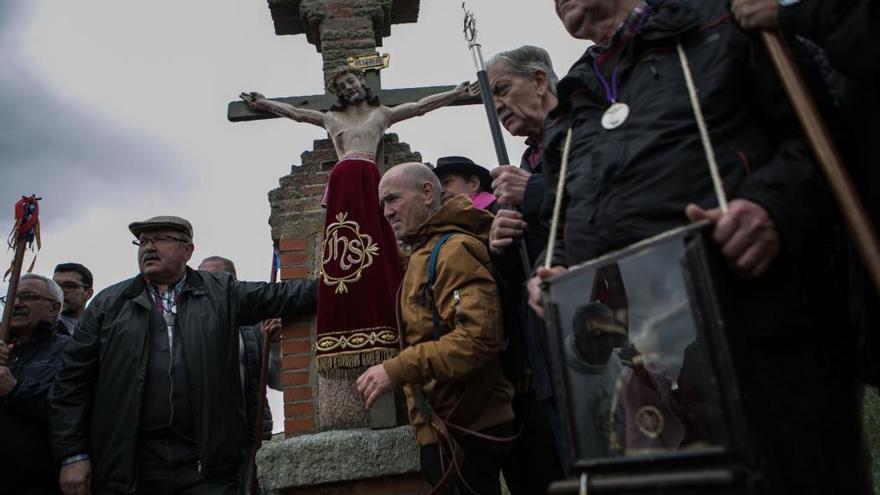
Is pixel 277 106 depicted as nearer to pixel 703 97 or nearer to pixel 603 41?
pixel 603 41

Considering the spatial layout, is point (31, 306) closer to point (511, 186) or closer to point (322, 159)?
point (322, 159)

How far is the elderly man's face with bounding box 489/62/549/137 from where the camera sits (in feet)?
8.51

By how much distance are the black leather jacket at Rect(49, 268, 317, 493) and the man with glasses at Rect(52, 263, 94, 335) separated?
1.45 m

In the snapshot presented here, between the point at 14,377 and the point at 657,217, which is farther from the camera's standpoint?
the point at 14,377

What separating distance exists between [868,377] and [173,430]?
2.76 meters

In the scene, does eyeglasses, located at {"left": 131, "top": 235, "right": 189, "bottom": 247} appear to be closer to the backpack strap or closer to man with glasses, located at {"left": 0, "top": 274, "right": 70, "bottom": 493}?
man with glasses, located at {"left": 0, "top": 274, "right": 70, "bottom": 493}

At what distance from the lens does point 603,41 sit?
5.96 ft

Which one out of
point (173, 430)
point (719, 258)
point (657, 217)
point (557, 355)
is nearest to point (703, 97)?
point (657, 217)

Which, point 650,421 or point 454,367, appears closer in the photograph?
point 650,421

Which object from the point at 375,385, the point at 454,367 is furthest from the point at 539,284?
the point at 375,385

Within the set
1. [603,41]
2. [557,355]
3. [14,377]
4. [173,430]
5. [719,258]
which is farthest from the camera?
[14,377]

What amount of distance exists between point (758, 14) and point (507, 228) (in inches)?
41.2

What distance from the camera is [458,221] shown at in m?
2.59

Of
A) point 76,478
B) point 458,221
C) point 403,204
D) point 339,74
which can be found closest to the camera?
point 458,221
